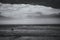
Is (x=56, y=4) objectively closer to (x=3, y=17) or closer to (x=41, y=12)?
(x=41, y=12)

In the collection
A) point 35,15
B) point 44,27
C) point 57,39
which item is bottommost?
point 57,39

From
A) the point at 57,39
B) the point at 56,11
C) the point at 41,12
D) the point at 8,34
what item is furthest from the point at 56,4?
the point at 8,34

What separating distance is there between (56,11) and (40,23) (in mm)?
209

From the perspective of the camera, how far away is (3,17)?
1002 mm

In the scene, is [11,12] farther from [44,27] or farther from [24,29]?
[44,27]

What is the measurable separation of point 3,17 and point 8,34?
0.18 metres

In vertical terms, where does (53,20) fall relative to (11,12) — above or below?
below

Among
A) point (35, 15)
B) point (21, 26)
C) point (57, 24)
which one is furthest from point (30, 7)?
point (57, 24)

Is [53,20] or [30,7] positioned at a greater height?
[30,7]

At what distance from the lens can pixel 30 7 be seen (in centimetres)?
104

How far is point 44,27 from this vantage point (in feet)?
3.21

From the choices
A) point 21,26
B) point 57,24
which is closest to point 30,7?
point 21,26

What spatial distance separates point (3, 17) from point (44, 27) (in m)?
0.42

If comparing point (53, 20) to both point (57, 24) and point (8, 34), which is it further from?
point (8, 34)
